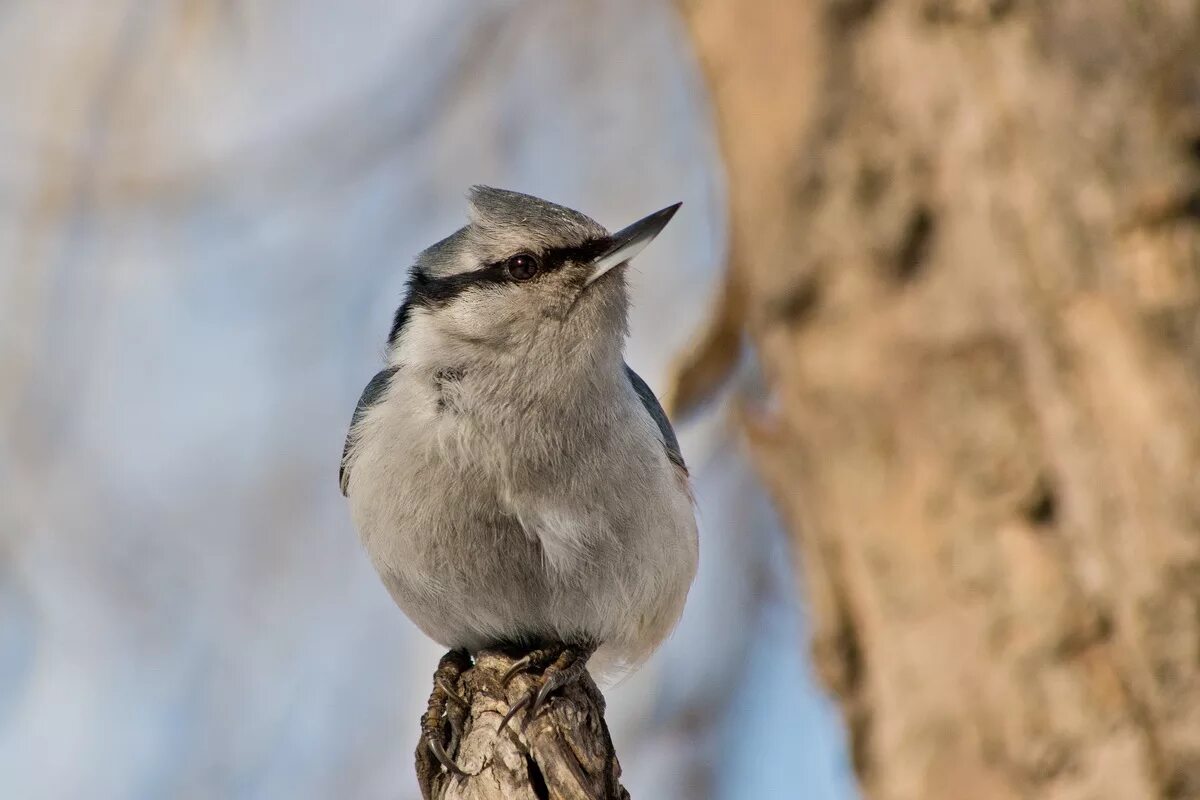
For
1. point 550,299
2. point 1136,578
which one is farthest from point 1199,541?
point 550,299

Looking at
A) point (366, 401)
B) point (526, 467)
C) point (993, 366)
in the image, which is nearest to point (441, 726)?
point (526, 467)

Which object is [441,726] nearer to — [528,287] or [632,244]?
[528,287]

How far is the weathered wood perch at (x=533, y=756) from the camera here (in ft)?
7.61

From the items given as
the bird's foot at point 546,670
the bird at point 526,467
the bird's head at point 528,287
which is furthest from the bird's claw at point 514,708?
the bird's head at point 528,287

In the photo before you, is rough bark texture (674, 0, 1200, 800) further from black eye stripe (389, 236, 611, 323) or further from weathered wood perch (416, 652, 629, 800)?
black eye stripe (389, 236, 611, 323)

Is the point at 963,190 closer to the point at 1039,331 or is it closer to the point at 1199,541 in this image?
the point at 1039,331

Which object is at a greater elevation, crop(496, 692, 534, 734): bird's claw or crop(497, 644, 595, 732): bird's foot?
crop(497, 644, 595, 732): bird's foot

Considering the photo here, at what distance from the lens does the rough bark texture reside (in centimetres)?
138

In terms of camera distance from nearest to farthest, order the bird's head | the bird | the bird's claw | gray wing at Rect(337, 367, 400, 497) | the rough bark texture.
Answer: the rough bark texture
the bird's claw
the bird
the bird's head
gray wing at Rect(337, 367, 400, 497)

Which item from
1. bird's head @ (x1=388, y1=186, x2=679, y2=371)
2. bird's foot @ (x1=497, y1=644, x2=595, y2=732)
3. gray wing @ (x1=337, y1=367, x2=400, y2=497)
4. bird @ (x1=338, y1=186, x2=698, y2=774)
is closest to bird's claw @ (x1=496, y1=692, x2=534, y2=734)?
bird's foot @ (x1=497, y1=644, x2=595, y2=732)

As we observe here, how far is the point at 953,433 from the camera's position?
1462 mm

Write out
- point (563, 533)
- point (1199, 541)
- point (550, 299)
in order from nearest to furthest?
point (1199, 541) → point (563, 533) → point (550, 299)

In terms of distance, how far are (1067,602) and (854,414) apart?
0.32m

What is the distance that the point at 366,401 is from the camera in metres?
3.35
